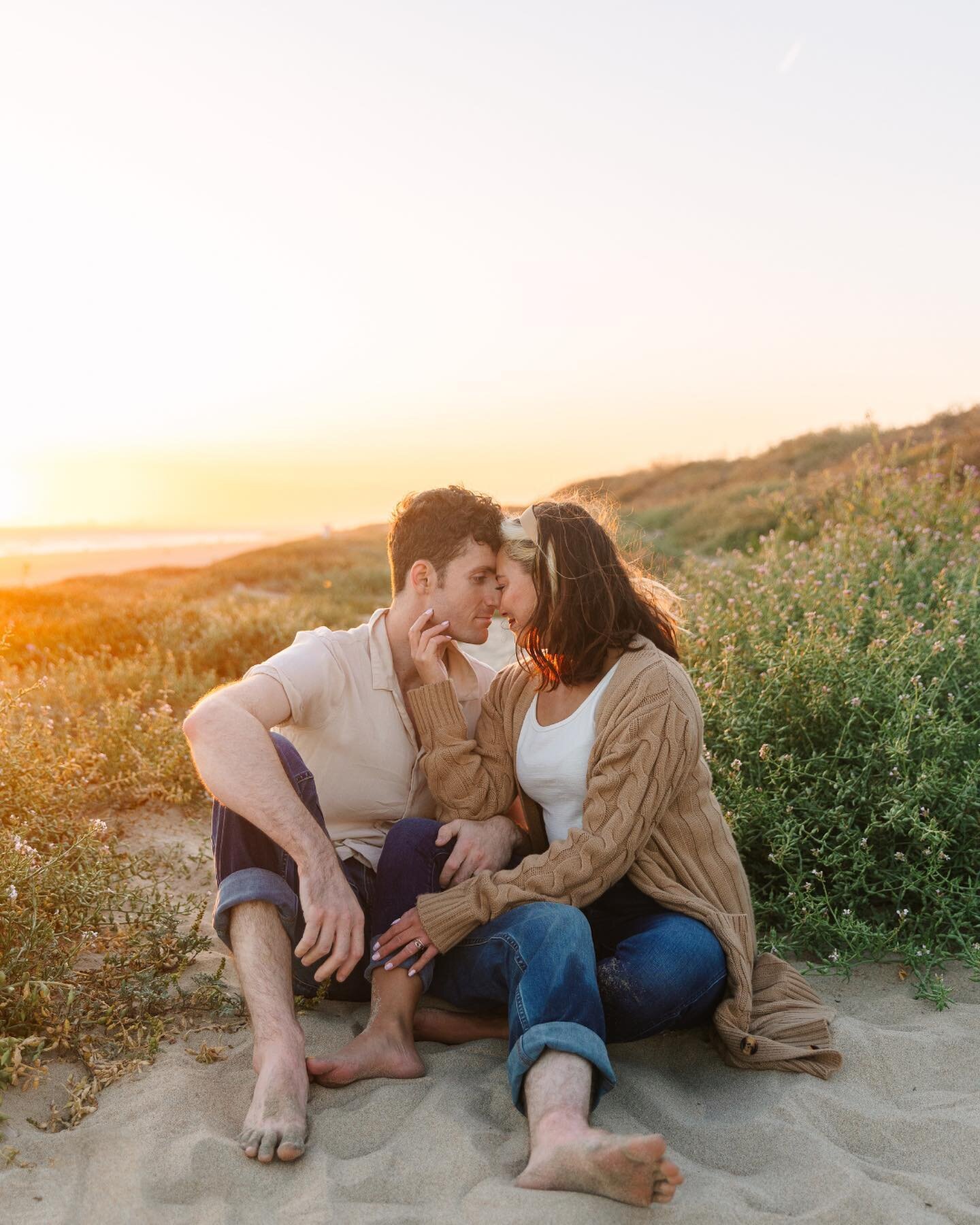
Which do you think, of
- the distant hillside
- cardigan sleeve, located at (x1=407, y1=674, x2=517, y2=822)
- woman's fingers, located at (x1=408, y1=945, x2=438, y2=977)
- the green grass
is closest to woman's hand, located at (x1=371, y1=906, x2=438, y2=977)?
woman's fingers, located at (x1=408, y1=945, x2=438, y2=977)

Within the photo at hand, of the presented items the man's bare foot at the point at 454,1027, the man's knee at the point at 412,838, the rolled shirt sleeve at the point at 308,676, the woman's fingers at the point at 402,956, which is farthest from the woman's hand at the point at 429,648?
the man's bare foot at the point at 454,1027

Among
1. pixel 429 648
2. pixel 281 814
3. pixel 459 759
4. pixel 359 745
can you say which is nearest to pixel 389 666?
pixel 429 648

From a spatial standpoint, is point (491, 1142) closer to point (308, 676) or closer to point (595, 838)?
point (595, 838)

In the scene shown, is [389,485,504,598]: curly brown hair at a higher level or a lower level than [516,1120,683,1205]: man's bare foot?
higher

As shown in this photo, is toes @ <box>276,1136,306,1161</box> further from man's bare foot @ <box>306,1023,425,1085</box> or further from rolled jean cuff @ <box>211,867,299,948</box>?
rolled jean cuff @ <box>211,867,299,948</box>

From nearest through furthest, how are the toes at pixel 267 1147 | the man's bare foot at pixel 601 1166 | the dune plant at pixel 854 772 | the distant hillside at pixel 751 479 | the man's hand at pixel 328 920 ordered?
the man's bare foot at pixel 601 1166 → the toes at pixel 267 1147 → the man's hand at pixel 328 920 → the dune plant at pixel 854 772 → the distant hillside at pixel 751 479

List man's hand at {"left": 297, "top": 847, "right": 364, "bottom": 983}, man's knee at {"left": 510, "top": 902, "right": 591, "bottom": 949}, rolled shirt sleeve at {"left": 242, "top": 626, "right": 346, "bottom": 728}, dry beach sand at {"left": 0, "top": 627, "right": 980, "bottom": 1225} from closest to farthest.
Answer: dry beach sand at {"left": 0, "top": 627, "right": 980, "bottom": 1225}, man's knee at {"left": 510, "top": 902, "right": 591, "bottom": 949}, man's hand at {"left": 297, "top": 847, "right": 364, "bottom": 983}, rolled shirt sleeve at {"left": 242, "top": 626, "right": 346, "bottom": 728}

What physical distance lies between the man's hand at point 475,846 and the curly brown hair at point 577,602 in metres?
0.49

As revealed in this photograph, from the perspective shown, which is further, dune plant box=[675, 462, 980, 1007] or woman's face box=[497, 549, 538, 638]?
dune plant box=[675, 462, 980, 1007]

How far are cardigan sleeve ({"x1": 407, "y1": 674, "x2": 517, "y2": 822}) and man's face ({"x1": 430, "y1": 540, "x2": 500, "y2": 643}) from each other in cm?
28

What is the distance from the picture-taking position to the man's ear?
348 centimetres

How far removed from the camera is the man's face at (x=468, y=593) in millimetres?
3443

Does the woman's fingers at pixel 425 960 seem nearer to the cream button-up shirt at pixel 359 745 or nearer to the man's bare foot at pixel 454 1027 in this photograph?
the man's bare foot at pixel 454 1027

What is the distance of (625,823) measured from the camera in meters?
2.77
